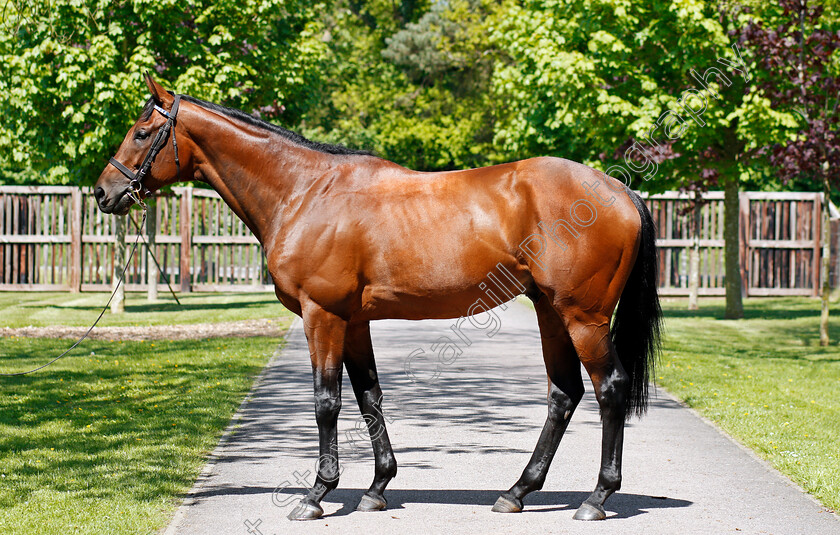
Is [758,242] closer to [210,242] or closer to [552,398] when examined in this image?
[210,242]

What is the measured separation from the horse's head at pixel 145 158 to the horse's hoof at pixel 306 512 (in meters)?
2.07

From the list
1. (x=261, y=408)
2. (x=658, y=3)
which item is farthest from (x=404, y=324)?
(x=261, y=408)

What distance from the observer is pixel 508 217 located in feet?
17.2

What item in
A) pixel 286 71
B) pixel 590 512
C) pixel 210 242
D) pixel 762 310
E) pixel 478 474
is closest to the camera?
pixel 590 512

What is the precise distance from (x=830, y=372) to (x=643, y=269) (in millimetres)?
7378

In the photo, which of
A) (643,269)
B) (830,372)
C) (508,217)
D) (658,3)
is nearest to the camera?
(508,217)

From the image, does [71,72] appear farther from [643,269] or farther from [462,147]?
[462,147]

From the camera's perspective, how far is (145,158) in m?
5.47

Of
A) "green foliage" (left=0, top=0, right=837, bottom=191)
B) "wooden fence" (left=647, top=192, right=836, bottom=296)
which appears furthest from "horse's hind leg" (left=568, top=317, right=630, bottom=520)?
"wooden fence" (left=647, top=192, right=836, bottom=296)

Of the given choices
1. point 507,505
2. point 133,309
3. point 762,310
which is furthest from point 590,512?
point 762,310

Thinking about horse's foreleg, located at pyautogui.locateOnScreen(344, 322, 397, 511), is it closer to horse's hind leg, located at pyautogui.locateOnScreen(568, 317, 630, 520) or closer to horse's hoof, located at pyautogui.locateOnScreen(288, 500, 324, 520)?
horse's hoof, located at pyautogui.locateOnScreen(288, 500, 324, 520)

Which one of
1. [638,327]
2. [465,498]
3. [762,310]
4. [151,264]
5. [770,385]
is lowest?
[465,498]

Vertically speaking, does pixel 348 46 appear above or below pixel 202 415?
above

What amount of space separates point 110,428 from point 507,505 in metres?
3.95
